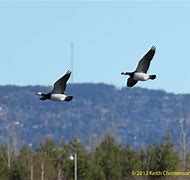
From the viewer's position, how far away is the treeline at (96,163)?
51.4m

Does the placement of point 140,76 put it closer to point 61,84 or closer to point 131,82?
point 131,82

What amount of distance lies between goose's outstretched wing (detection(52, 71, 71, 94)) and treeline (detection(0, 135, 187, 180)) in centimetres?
2123

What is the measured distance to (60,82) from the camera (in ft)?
96.4

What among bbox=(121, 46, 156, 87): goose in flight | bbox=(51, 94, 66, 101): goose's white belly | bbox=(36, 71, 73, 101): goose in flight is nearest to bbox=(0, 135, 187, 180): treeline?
bbox=(36, 71, 73, 101): goose in flight

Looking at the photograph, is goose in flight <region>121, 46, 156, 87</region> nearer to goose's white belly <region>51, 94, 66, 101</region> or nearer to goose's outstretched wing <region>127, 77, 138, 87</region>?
goose's outstretched wing <region>127, 77, 138, 87</region>

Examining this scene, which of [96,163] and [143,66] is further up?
[143,66]

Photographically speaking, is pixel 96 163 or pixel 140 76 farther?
pixel 96 163

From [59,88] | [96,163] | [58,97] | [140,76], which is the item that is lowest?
[58,97]

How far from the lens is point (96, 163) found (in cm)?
5203

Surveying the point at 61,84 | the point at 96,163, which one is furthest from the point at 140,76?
the point at 96,163

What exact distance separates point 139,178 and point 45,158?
234 inches

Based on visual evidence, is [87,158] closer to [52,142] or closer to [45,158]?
[45,158]

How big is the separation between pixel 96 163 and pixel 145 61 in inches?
946

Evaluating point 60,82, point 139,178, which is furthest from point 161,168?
point 60,82
